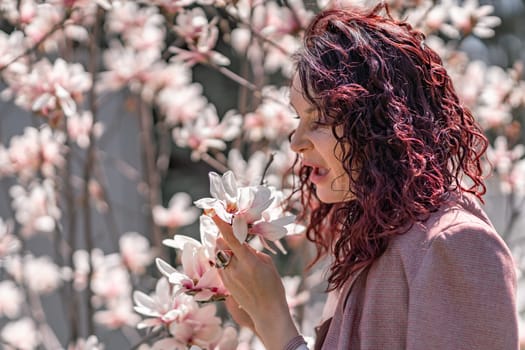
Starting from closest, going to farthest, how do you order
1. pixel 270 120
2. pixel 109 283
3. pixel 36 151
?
1. pixel 36 151
2. pixel 270 120
3. pixel 109 283

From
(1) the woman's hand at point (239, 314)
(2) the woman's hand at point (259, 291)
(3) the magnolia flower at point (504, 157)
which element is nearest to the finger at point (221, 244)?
(2) the woman's hand at point (259, 291)

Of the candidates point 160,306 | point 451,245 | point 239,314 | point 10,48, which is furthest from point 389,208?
point 10,48

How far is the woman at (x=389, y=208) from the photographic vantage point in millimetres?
1006

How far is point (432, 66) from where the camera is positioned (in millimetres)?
1120

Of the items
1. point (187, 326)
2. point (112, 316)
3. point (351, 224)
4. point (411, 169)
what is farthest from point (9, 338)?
point (411, 169)

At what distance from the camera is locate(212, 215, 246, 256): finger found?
1.12 metres

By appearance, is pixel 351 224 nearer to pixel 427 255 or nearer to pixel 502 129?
pixel 427 255

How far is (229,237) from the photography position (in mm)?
1123

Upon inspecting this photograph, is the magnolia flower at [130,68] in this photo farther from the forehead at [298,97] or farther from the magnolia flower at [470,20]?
the forehead at [298,97]

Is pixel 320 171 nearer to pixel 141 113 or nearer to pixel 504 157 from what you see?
pixel 504 157

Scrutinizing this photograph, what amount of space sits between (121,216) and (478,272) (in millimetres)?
2639

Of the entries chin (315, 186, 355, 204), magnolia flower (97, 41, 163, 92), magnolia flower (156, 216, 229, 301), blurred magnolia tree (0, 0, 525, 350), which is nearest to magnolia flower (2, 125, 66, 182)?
blurred magnolia tree (0, 0, 525, 350)

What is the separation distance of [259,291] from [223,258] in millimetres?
67

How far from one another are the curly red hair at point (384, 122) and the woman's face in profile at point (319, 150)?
0.05 feet
